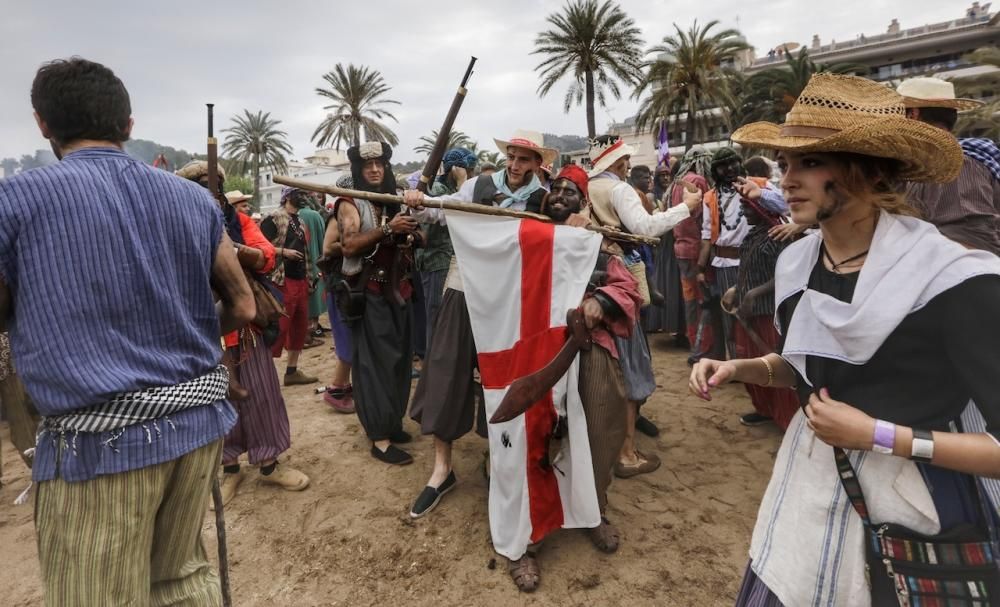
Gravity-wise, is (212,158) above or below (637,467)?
above

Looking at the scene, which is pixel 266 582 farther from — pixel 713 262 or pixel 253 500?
pixel 713 262

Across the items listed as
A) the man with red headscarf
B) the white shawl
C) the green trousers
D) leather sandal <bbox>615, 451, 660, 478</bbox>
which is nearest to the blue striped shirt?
the white shawl

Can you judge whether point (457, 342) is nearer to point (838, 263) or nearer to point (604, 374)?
point (604, 374)

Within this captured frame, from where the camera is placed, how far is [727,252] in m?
4.37

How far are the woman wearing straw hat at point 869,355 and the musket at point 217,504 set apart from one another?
1.81 m

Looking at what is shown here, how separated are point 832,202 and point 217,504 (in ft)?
7.41

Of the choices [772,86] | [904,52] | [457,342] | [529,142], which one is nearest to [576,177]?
[529,142]

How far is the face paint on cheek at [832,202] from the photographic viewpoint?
49.3 inches

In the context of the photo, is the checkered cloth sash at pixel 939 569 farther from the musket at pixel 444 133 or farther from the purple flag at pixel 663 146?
the purple flag at pixel 663 146

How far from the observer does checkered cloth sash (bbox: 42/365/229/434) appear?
1.38 meters

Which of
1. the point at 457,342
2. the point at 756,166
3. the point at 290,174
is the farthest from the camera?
the point at 290,174

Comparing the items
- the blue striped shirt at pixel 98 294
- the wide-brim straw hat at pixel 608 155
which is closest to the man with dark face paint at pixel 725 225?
the wide-brim straw hat at pixel 608 155

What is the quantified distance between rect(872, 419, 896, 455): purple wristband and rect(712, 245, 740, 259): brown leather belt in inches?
137

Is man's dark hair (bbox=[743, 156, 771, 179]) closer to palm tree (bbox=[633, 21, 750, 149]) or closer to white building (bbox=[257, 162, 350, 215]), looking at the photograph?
palm tree (bbox=[633, 21, 750, 149])
